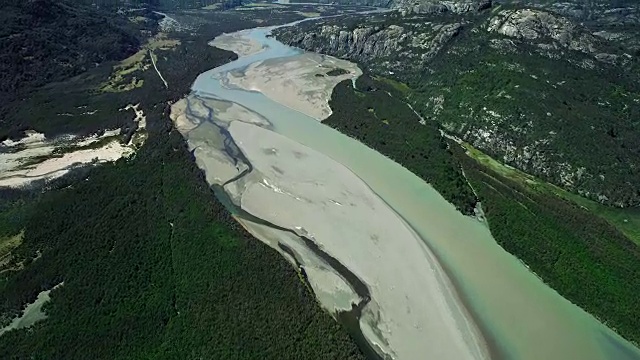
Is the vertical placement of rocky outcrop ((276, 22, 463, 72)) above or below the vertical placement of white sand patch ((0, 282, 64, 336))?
above

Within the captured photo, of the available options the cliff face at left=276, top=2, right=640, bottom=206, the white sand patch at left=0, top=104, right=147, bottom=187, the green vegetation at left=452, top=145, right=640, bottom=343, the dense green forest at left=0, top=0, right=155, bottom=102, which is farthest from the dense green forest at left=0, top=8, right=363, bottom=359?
the dense green forest at left=0, top=0, right=155, bottom=102

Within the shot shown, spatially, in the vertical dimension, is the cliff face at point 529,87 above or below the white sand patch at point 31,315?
above

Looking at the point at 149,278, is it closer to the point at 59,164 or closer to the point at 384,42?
the point at 59,164

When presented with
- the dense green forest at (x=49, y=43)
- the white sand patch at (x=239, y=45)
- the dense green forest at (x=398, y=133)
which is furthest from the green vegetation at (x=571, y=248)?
the white sand patch at (x=239, y=45)

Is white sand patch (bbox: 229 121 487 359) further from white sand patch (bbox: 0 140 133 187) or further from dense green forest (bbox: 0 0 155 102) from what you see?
dense green forest (bbox: 0 0 155 102)

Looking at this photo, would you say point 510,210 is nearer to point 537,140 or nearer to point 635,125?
point 537,140

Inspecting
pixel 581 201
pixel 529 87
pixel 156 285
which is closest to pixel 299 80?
pixel 529 87

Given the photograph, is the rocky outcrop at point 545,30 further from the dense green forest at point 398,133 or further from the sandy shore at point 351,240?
the sandy shore at point 351,240
